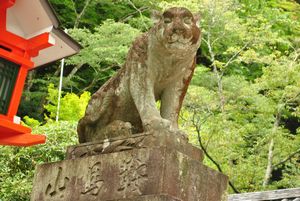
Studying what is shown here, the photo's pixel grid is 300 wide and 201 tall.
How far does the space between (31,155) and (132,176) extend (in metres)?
7.97

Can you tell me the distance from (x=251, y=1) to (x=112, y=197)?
53.1 ft

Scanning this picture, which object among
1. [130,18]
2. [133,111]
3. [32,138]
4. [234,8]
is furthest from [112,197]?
[130,18]

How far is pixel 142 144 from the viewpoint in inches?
202

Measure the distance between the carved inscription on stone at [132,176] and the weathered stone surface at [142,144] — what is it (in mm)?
142

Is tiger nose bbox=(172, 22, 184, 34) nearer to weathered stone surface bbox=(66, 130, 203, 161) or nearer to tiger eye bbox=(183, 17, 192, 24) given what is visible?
tiger eye bbox=(183, 17, 192, 24)

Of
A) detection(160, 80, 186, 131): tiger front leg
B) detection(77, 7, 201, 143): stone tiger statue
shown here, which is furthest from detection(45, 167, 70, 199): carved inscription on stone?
detection(160, 80, 186, 131): tiger front leg

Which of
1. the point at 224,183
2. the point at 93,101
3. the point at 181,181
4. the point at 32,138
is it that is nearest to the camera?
the point at 181,181

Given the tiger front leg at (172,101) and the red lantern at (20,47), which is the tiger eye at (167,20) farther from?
the red lantern at (20,47)

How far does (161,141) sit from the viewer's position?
16.7ft

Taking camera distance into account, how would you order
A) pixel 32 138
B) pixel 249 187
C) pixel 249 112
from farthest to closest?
pixel 249 112, pixel 249 187, pixel 32 138

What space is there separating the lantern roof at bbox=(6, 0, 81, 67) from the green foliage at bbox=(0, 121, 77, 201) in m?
2.13

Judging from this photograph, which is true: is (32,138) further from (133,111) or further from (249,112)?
(249,112)

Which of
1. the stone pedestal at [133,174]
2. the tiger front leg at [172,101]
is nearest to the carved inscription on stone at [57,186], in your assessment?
the stone pedestal at [133,174]

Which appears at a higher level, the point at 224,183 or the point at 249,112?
the point at 249,112
